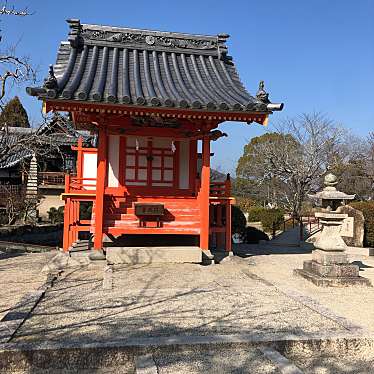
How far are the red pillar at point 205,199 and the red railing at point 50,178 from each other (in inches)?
838

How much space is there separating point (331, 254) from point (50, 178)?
25.7 metres

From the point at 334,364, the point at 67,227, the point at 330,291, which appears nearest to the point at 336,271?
the point at 330,291

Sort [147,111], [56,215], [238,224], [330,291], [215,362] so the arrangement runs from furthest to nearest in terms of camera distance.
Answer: [56,215] < [238,224] < [147,111] < [330,291] < [215,362]

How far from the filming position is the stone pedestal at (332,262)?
25.3 ft

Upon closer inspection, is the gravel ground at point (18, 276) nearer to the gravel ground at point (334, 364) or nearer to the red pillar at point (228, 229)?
the gravel ground at point (334, 364)

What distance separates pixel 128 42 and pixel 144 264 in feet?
22.9

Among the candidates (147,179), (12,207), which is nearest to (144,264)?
(147,179)

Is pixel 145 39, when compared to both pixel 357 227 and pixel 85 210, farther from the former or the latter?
pixel 85 210

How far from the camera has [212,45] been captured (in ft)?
42.3

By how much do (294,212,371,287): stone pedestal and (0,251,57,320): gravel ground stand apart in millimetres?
5352

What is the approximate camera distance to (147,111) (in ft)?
29.8

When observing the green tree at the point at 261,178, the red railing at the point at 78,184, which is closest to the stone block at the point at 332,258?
the red railing at the point at 78,184

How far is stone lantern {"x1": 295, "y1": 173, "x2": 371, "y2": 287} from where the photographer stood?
7.77 metres

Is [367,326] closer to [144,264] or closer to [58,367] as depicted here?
[58,367]
